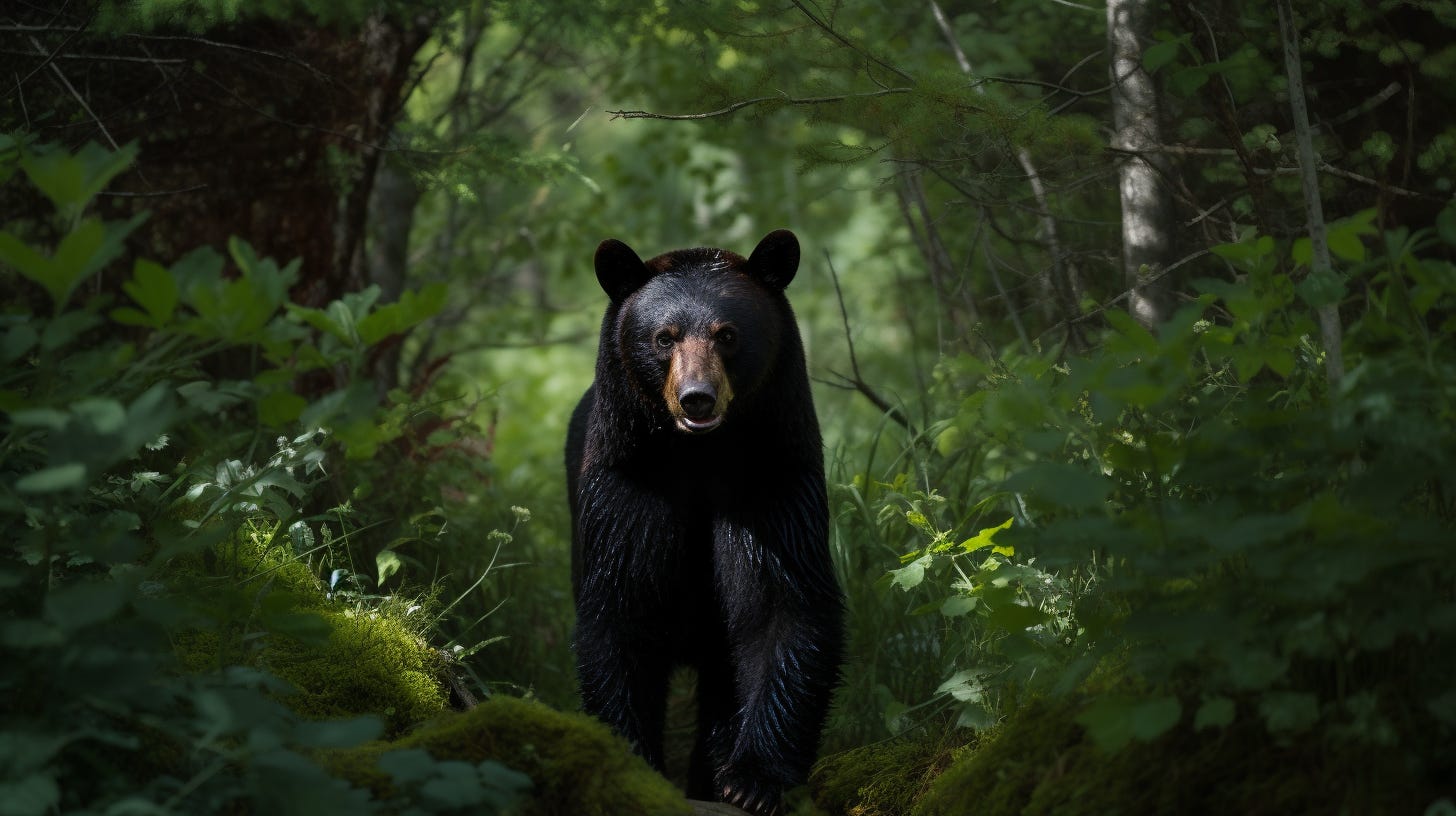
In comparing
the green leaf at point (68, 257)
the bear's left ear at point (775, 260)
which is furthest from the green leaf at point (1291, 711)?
the bear's left ear at point (775, 260)

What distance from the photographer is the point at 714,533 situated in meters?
4.31

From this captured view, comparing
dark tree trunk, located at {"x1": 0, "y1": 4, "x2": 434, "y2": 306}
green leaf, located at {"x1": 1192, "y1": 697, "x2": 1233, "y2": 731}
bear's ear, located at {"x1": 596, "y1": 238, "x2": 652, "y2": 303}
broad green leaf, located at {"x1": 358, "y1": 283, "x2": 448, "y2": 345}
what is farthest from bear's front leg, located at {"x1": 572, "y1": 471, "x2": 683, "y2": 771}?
green leaf, located at {"x1": 1192, "y1": 697, "x2": 1233, "y2": 731}

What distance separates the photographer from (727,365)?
14.0 feet

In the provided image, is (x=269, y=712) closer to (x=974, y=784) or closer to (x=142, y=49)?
(x=974, y=784)

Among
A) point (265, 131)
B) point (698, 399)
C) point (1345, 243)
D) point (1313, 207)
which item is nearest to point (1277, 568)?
point (1345, 243)

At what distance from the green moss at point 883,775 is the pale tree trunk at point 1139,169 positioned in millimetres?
1924

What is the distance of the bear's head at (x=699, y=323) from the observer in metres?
4.10

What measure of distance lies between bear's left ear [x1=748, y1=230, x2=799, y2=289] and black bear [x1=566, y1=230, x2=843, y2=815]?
0.19 feet

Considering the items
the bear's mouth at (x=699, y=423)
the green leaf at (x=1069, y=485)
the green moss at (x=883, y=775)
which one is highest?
the bear's mouth at (x=699, y=423)

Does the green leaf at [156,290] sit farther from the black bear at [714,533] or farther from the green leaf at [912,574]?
the green leaf at [912,574]

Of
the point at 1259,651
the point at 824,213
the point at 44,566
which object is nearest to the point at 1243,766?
the point at 1259,651

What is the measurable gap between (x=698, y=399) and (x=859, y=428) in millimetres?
4841

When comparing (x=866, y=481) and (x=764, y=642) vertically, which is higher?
(x=866, y=481)

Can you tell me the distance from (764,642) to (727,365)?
0.92 m
